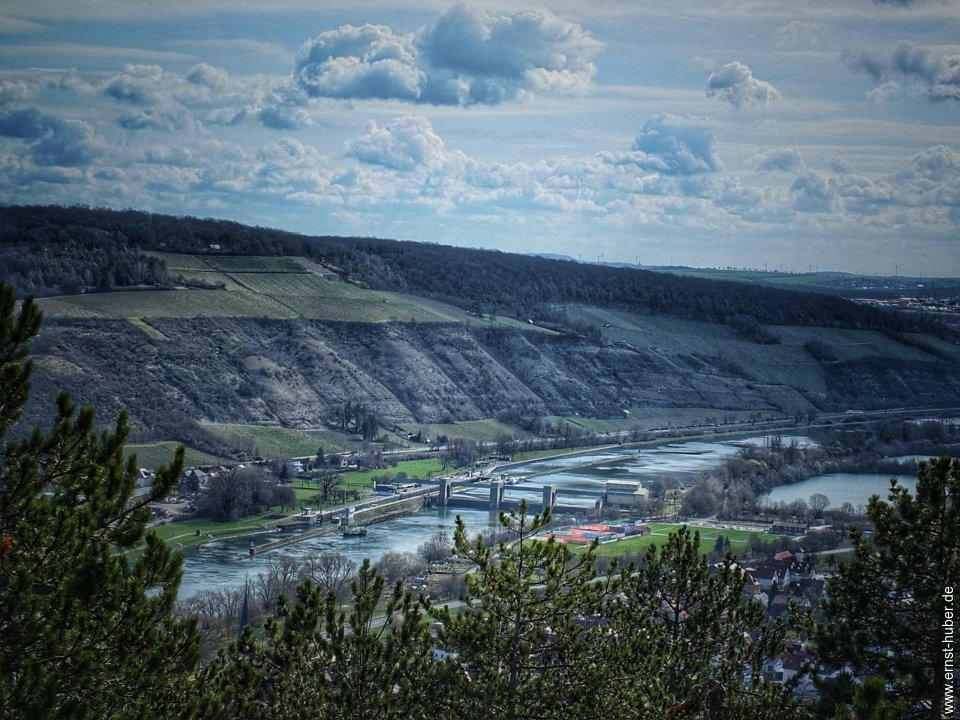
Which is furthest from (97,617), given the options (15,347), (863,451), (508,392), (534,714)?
(508,392)

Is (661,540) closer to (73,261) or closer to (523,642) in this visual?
(523,642)

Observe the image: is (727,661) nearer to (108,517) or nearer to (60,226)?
(108,517)

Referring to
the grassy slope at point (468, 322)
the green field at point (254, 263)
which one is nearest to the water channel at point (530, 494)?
the grassy slope at point (468, 322)

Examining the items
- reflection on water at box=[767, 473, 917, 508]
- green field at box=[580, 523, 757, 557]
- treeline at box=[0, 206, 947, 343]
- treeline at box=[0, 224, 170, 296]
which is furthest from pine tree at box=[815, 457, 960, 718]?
treeline at box=[0, 206, 947, 343]

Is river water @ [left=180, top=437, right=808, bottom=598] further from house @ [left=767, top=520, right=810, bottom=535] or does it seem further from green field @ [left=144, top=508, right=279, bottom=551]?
house @ [left=767, top=520, right=810, bottom=535]

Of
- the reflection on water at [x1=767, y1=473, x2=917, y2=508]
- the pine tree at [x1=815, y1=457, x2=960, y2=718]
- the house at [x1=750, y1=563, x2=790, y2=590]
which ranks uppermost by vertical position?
the pine tree at [x1=815, y1=457, x2=960, y2=718]

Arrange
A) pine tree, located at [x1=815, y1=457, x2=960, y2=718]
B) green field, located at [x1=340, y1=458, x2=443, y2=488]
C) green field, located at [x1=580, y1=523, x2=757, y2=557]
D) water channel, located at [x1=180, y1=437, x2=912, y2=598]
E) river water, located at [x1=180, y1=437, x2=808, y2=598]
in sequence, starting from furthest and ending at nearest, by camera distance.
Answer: green field, located at [x1=340, y1=458, x2=443, y2=488]
water channel, located at [x1=180, y1=437, x2=912, y2=598]
river water, located at [x1=180, y1=437, x2=808, y2=598]
green field, located at [x1=580, y1=523, x2=757, y2=557]
pine tree, located at [x1=815, y1=457, x2=960, y2=718]

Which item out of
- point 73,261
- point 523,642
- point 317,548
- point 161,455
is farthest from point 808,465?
point 523,642

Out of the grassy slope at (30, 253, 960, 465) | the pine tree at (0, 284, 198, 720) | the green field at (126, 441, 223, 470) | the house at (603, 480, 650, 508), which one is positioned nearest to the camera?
the pine tree at (0, 284, 198, 720)
